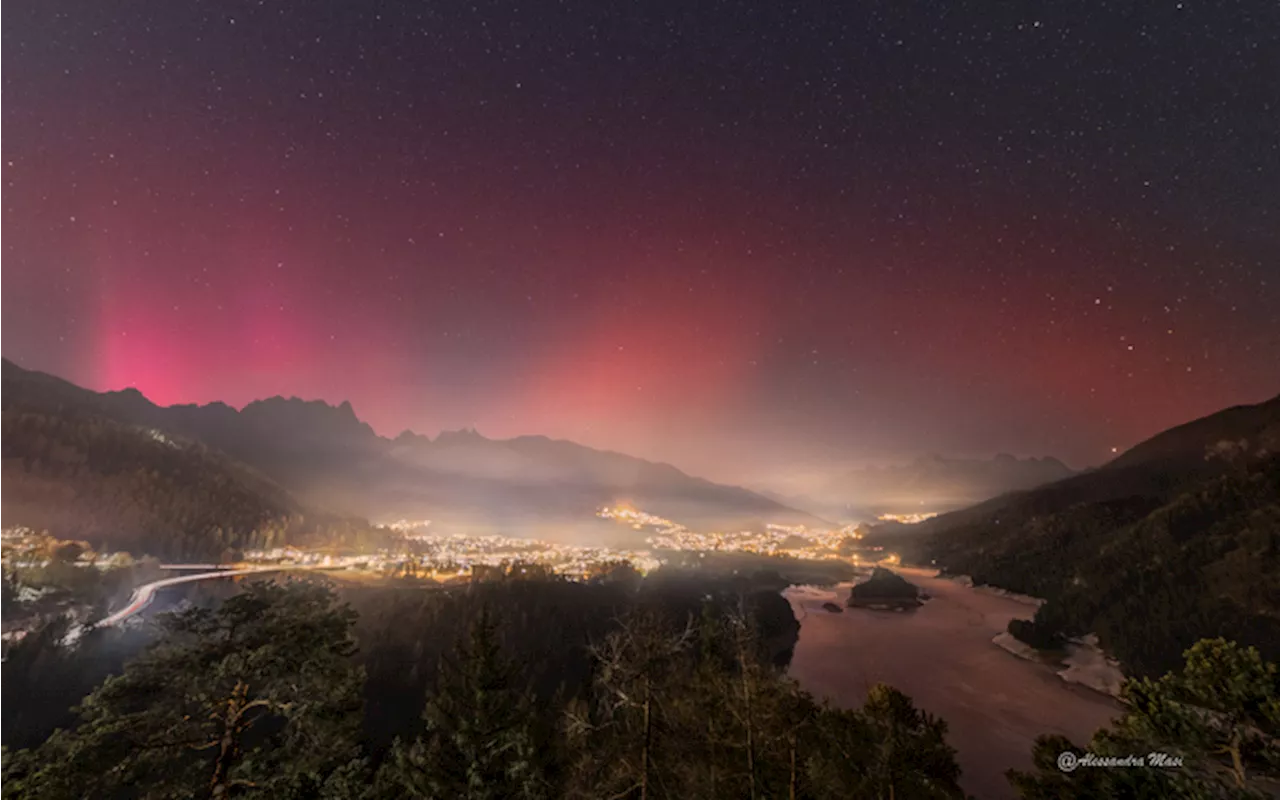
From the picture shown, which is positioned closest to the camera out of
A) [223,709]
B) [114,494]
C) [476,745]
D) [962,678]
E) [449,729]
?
[223,709]

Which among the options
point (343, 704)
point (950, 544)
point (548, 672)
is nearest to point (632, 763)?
point (343, 704)

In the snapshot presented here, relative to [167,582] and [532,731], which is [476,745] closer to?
[532,731]

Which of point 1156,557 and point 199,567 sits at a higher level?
point 1156,557

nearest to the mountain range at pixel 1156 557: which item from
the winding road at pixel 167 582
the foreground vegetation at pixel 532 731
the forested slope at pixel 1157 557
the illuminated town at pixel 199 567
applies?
the forested slope at pixel 1157 557

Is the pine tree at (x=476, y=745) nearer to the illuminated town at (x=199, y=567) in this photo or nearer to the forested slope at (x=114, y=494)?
the illuminated town at (x=199, y=567)

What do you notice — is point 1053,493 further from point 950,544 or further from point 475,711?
point 475,711

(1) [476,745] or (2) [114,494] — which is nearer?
(1) [476,745]
